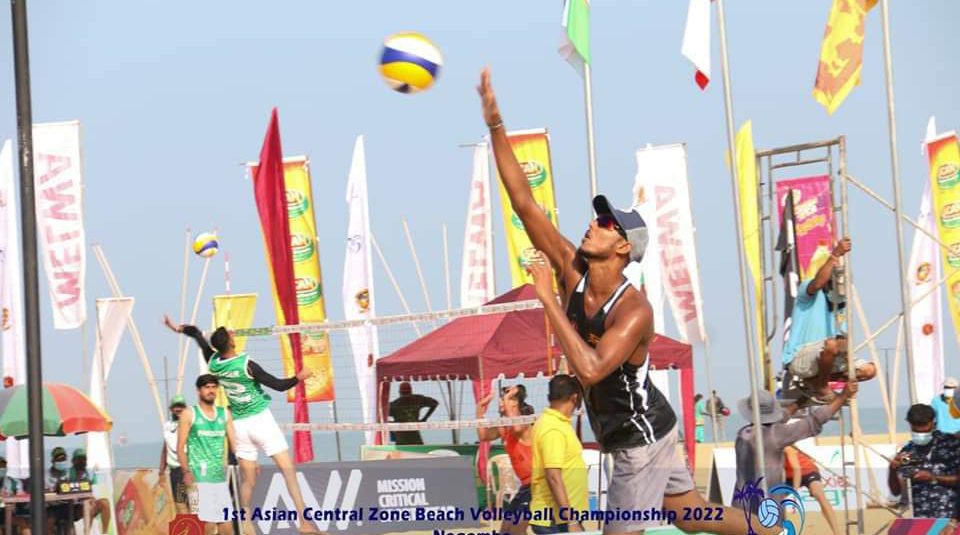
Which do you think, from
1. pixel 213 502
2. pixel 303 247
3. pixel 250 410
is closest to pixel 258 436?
pixel 250 410

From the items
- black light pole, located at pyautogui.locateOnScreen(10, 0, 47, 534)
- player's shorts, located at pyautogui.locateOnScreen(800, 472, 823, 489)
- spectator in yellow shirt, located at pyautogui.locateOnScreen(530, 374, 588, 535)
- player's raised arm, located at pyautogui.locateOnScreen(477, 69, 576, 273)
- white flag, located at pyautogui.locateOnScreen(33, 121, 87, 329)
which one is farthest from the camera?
white flag, located at pyautogui.locateOnScreen(33, 121, 87, 329)

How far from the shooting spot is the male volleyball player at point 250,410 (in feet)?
36.9

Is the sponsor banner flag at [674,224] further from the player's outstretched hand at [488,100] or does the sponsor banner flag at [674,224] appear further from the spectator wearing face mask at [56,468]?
the player's outstretched hand at [488,100]

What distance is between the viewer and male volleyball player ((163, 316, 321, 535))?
11.2 m

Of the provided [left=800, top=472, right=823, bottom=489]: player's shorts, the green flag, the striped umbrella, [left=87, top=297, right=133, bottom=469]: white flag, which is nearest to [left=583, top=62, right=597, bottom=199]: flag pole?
the green flag

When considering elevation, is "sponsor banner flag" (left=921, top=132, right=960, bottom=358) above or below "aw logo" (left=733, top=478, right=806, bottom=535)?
above

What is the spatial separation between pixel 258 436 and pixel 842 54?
5.88 metres

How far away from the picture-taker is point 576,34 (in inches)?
469

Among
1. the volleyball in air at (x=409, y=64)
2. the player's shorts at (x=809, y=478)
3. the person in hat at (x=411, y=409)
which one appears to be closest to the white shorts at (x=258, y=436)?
the volleyball in air at (x=409, y=64)

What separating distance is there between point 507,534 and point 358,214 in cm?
1225

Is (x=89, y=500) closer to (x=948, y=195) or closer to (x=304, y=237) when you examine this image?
(x=304, y=237)

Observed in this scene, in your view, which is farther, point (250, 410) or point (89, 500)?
point (89, 500)

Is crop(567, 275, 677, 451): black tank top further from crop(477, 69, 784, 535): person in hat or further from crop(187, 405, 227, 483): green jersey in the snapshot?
crop(187, 405, 227, 483): green jersey

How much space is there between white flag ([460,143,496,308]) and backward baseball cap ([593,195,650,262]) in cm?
1607
